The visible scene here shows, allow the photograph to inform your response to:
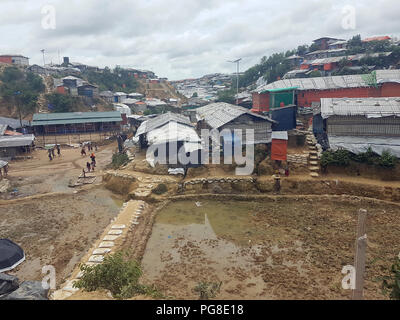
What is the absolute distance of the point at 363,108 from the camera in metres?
18.1

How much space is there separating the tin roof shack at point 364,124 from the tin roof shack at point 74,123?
100ft

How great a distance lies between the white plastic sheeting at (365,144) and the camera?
54.3 ft

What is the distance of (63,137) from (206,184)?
2886cm

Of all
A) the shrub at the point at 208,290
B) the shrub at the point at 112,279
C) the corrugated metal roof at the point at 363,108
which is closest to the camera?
the shrub at the point at 112,279

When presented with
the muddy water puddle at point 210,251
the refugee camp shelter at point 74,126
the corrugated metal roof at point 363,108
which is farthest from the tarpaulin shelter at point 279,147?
the refugee camp shelter at point 74,126

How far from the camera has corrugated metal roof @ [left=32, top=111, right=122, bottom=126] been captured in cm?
3847

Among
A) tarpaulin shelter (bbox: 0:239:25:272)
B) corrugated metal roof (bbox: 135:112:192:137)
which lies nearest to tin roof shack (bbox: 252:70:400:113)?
corrugated metal roof (bbox: 135:112:192:137)

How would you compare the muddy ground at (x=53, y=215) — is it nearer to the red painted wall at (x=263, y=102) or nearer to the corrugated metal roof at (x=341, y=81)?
the red painted wall at (x=263, y=102)

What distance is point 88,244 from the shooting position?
1280 cm

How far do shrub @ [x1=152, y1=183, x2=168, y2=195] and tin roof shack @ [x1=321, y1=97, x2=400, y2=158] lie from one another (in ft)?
35.8

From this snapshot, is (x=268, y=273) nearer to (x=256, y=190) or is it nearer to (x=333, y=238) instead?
(x=333, y=238)

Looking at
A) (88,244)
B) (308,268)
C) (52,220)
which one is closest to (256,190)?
(308,268)
